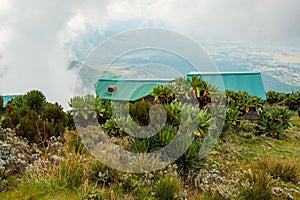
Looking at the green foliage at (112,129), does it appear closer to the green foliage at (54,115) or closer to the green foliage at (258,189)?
the green foliage at (54,115)

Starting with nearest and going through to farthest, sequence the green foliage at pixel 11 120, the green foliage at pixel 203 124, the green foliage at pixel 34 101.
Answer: the green foliage at pixel 203 124, the green foliage at pixel 11 120, the green foliage at pixel 34 101

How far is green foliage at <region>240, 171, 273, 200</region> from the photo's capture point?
4.10m

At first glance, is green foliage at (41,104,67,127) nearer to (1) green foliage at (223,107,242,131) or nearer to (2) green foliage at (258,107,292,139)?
(1) green foliage at (223,107,242,131)

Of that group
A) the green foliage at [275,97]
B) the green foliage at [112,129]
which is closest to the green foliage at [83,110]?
the green foliage at [112,129]

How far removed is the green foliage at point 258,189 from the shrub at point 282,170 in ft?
3.65

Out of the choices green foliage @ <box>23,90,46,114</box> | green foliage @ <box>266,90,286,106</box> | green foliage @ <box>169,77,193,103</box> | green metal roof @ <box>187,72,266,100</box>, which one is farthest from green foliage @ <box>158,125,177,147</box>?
green foliage @ <box>266,90,286,106</box>

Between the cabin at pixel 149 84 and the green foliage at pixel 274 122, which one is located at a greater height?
the cabin at pixel 149 84

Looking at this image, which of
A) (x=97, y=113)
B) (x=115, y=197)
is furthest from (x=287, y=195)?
(x=97, y=113)

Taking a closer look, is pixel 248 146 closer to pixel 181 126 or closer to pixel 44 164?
pixel 181 126

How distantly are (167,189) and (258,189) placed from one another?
4.62ft

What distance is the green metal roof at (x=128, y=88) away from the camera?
11.1 meters

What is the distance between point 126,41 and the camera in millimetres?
6594

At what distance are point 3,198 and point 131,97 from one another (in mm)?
7516

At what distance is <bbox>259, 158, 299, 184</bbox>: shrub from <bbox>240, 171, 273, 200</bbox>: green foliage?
1113 mm
